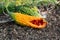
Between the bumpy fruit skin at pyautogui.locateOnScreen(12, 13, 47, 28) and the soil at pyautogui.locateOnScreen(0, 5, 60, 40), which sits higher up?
the bumpy fruit skin at pyautogui.locateOnScreen(12, 13, 47, 28)

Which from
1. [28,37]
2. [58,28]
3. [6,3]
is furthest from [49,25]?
[6,3]

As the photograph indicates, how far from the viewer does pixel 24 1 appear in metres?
3.46

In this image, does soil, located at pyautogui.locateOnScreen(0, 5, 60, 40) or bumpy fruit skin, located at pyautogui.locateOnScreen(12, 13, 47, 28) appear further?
bumpy fruit skin, located at pyautogui.locateOnScreen(12, 13, 47, 28)

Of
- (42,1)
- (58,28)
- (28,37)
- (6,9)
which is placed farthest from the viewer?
(42,1)

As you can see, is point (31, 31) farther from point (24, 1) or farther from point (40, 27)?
point (24, 1)

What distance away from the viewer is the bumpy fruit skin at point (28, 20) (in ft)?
10.7

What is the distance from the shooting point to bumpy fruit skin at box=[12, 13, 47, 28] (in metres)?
3.25

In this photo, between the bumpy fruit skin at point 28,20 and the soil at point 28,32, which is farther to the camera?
the bumpy fruit skin at point 28,20

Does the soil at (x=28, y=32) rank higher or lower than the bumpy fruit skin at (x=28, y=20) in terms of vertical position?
lower

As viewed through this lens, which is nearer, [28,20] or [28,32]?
[28,32]

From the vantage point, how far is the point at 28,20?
3316mm

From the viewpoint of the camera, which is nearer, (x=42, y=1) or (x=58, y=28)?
(x=58, y=28)

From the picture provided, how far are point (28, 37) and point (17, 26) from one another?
12.3 inches

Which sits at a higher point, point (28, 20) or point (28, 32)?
point (28, 20)
